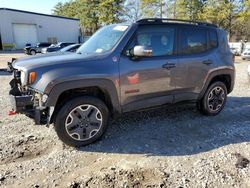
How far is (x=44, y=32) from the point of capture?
44.7 metres

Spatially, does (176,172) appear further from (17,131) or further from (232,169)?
(17,131)

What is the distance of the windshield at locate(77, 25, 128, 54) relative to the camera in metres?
4.40

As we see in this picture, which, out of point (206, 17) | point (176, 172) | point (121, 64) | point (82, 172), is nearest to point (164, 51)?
point (121, 64)

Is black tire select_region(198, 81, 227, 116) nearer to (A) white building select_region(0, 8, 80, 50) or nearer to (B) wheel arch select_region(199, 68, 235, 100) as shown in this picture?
(B) wheel arch select_region(199, 68, 235, 100)

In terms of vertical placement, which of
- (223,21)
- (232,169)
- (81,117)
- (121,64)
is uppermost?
(223,21)

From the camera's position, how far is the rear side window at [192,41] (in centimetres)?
494

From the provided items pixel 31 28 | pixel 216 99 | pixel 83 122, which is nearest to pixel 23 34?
pixel 31 28

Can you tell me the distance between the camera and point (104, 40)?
15.3 feet

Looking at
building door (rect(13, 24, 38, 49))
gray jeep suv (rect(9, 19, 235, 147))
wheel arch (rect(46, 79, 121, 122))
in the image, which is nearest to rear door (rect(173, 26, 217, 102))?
gray jeep suv (rect(9, 19, 235, 147))

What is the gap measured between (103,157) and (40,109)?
44.8 inches

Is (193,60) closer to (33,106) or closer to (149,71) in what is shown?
(149,71)

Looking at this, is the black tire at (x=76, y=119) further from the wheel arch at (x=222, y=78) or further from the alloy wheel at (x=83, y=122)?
the wheel arch at (x=222, y=78)

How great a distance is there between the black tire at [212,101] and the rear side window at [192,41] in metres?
0.86

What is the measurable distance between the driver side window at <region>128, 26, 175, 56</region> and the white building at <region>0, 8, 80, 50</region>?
39.9 meters
